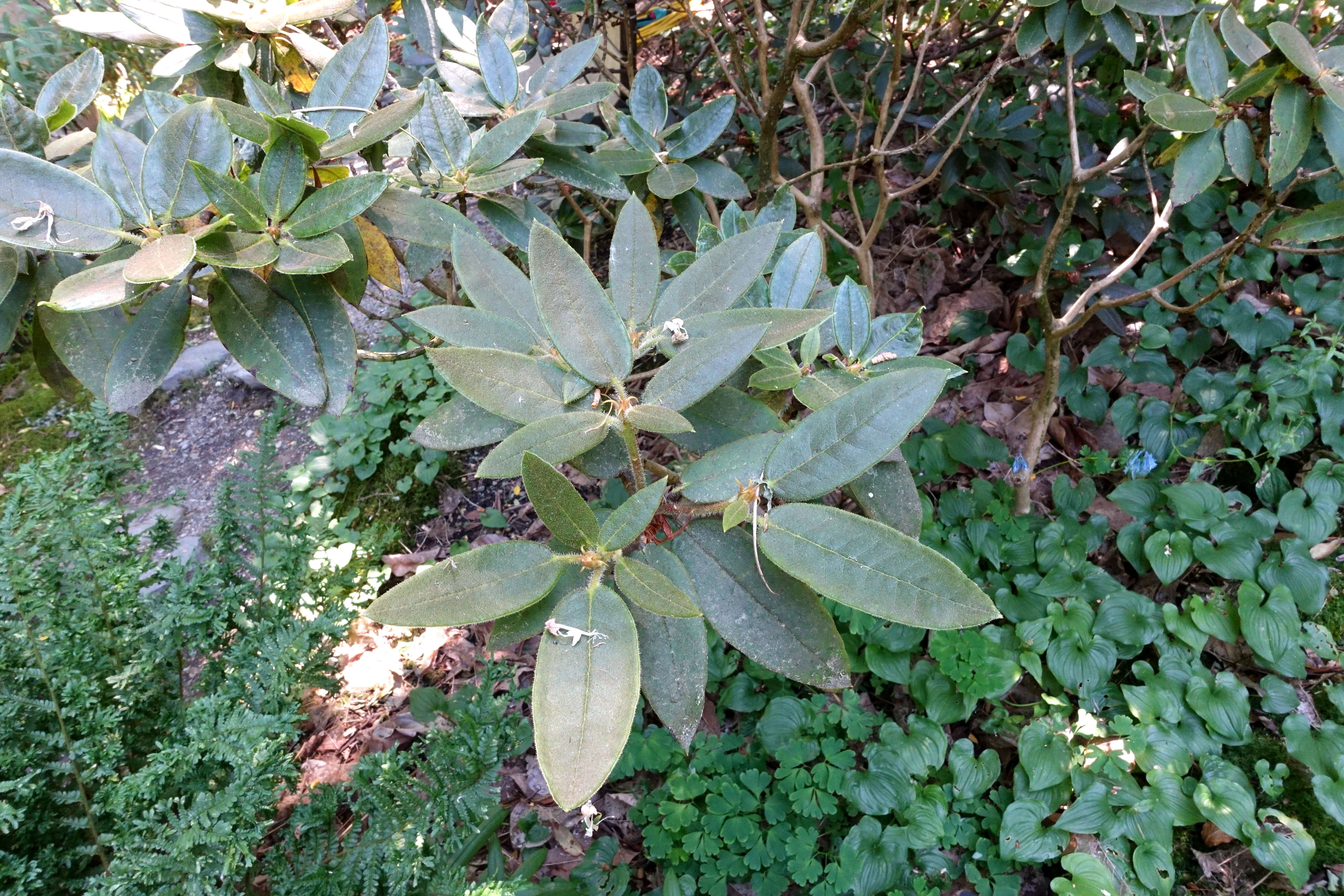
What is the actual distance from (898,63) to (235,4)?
148cm

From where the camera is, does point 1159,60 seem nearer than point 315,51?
No

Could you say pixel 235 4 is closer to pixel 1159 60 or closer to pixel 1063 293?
pixel 1063 293

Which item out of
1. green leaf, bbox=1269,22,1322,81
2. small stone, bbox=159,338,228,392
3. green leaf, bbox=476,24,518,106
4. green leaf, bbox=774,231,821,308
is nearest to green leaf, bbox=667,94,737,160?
green leaf, bbox=476,24,518,106

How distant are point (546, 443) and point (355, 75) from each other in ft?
2.07

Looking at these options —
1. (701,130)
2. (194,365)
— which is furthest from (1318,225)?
(194,365)

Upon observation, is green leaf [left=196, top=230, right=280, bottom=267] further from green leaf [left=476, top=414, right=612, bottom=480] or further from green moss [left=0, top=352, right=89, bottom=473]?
green moss [left=0, top=352, right=89, bottom=473]

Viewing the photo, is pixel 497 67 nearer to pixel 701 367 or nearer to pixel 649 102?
pixel 649 102

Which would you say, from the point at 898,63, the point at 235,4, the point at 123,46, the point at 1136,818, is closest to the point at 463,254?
the point at 235,4

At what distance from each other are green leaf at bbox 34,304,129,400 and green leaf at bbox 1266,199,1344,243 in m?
1.88

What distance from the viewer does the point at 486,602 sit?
0.63 meters

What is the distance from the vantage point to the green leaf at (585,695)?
57 centimetres

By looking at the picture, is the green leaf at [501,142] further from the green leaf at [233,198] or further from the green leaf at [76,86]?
the green leaf at [76,86]

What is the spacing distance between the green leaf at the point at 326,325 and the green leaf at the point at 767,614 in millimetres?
466

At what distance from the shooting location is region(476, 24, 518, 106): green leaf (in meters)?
1.20
